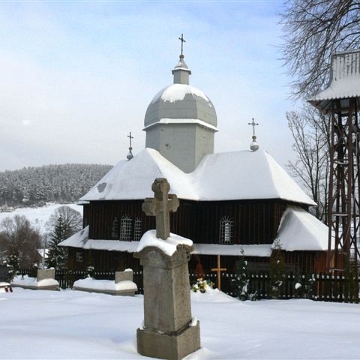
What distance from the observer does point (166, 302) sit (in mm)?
6652

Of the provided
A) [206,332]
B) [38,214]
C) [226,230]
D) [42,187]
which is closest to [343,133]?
[226,230]

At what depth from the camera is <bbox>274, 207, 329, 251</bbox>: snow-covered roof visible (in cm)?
1973

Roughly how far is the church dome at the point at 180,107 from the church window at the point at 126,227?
5688 millimetres

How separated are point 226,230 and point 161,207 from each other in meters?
15.4

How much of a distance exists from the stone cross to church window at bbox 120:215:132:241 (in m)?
15.8

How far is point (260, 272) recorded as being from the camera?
55.0ft

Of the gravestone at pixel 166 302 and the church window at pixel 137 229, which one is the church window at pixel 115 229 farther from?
the gravestone at pixel 166 302

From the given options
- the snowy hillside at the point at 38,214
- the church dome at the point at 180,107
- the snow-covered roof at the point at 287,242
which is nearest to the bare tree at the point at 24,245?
the snowy hillside at the point at 38,214

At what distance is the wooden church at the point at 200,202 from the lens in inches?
823

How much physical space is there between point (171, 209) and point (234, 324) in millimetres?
2889

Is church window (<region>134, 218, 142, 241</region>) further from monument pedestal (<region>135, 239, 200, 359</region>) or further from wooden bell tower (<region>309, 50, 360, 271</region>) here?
monument pedestal (<region>135, 239, 200, 359</region>)

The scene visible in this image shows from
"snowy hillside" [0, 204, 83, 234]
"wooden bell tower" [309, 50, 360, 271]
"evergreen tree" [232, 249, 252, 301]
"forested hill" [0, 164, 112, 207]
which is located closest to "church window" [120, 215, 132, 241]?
"evergreen tree" [232, 249, 252, 301]

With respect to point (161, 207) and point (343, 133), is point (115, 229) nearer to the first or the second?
point (343, 133)

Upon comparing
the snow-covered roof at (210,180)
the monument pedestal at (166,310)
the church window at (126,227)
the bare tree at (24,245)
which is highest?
the snow-covered roof at (210,180)
